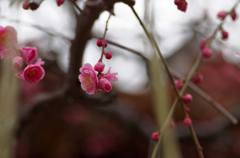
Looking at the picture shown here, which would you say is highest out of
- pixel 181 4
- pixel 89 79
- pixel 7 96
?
pixel 181 4

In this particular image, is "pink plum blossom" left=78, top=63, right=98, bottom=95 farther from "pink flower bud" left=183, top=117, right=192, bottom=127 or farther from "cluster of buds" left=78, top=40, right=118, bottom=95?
"pink flower bud" left=183, top=117, right=192, bottom=127

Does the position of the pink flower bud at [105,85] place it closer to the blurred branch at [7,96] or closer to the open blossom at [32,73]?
the open blossom at [32,73]

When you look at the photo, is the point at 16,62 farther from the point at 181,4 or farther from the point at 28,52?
the point at 181,4

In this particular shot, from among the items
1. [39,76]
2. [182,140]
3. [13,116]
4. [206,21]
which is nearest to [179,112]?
[182,140]

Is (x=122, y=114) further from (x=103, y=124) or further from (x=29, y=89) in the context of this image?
(x=29, y=89)

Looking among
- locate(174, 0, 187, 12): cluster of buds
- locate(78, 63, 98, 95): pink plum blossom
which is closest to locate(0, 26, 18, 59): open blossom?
locate(78, 63, 98, 95): pink plum blossom

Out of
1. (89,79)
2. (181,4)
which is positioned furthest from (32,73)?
(181,4)

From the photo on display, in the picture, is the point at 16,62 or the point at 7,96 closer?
the point at 16,62
